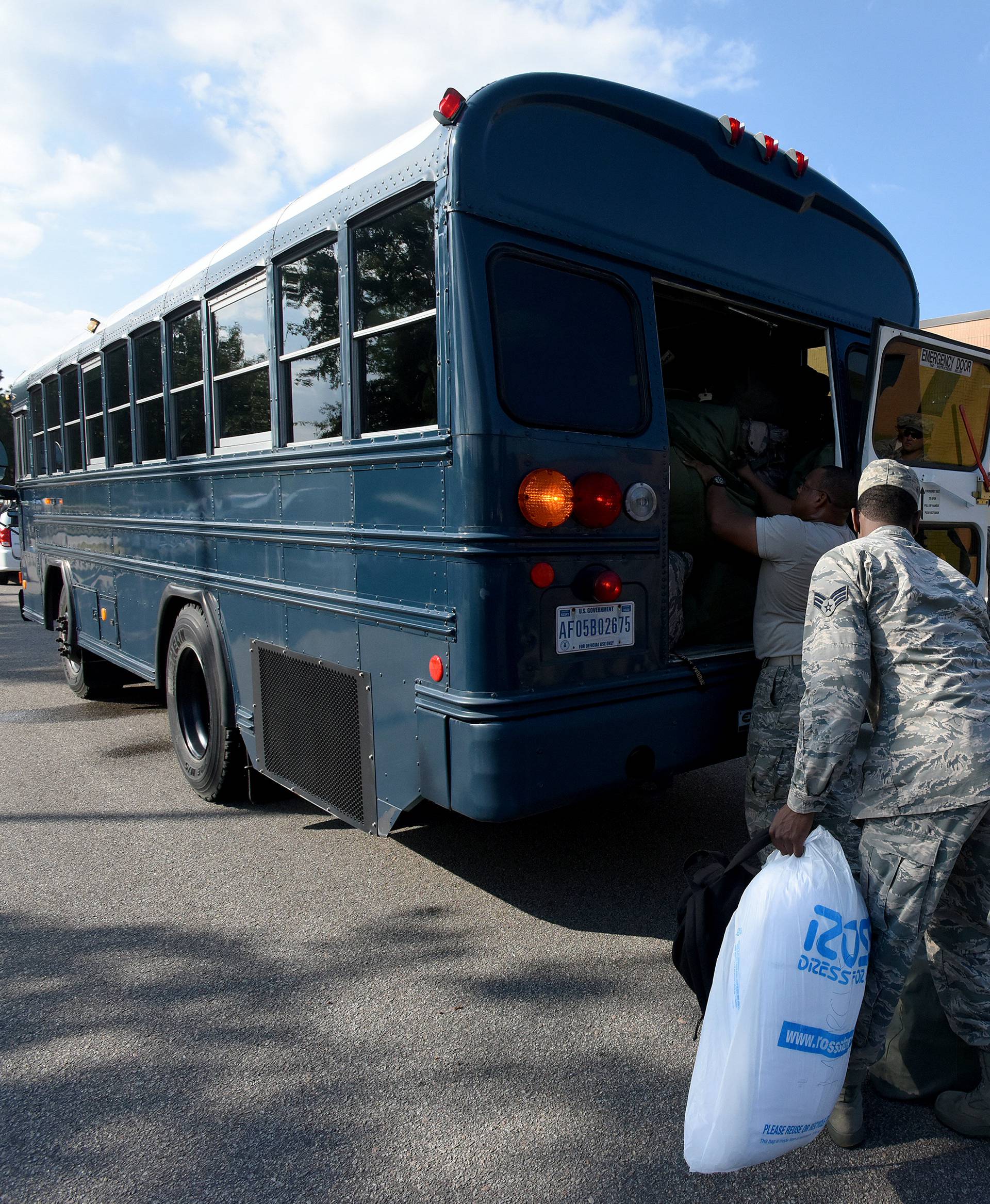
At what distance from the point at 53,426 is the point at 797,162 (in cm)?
613

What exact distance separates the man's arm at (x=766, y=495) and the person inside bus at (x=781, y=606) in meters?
0.28

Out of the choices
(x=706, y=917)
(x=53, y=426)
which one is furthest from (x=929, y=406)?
(x=53, y=426)

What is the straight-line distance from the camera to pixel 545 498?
9.52ft

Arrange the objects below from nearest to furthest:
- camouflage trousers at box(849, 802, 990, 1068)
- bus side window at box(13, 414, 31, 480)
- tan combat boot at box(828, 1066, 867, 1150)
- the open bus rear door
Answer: camouflage trousers at box(849, 802, 990, 1068), tan combat boot at box(828, 1066, 867, 1150), the open bus rear door, bus side window at box(13, 414, 31, 480)

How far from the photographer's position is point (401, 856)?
4184mm

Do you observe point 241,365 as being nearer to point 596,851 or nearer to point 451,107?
point 451,107

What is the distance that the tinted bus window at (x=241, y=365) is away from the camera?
3959 millimetres

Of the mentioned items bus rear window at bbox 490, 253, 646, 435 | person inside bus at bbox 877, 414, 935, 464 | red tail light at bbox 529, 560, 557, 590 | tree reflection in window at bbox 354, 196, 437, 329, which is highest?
tree reflection in window at bbox 354, 196, 437, 329

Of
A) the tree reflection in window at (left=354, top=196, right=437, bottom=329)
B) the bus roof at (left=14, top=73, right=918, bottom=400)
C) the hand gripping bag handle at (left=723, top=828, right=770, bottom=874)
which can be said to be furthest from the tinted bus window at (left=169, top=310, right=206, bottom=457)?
the hand gripping bag handle at (left=723, top=828, right=770, bottom=874)

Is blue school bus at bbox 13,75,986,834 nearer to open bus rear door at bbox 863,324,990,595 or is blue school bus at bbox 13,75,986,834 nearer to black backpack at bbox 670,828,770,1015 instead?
open bus rear door at bbox 863,324,990,595

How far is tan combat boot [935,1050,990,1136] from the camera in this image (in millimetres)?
2295

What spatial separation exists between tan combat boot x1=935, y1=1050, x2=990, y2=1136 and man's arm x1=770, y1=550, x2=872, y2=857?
79 cm

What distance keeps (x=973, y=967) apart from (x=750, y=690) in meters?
1.51

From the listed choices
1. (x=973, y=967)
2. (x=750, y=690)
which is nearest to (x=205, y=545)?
(x=750, y=690)
